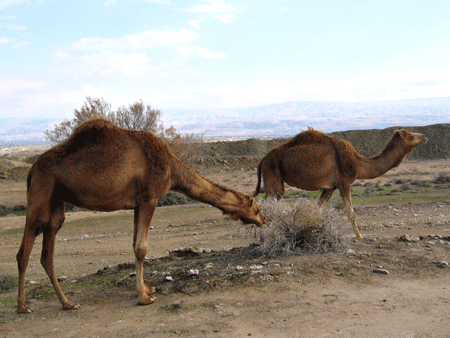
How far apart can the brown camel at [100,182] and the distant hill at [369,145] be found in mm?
46288

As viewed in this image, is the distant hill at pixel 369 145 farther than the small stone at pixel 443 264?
Yes

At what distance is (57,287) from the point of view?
621cm

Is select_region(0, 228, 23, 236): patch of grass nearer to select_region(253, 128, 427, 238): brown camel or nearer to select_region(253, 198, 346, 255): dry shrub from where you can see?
select_region(253, 128, 427, 238): brown camel

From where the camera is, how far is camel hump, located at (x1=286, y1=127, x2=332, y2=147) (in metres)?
10.2

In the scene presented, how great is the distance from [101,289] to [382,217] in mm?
10732

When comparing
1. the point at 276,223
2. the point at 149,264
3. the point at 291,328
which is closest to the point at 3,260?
the point at 149,264

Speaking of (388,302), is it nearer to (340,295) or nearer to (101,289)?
(340,295)

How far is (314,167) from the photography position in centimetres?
980

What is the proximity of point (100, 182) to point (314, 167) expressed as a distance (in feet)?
18.1

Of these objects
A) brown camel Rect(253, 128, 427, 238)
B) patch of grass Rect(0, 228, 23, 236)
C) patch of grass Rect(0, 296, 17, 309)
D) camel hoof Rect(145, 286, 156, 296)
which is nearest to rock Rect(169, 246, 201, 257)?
brown camel Rect(253, 128, 427, 238)

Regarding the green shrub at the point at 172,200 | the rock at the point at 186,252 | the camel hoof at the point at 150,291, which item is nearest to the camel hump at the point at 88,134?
the camel hoof at the point at 150,291

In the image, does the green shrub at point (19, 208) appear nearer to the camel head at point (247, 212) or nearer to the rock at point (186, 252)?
the rock at point (186, 252)

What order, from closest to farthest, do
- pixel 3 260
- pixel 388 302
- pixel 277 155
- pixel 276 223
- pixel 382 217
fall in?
pixel 388 302
pixel 276 223
pixel 277 155
pixel 3 260
pixel 382 217

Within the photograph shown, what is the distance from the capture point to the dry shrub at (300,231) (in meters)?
7.95
